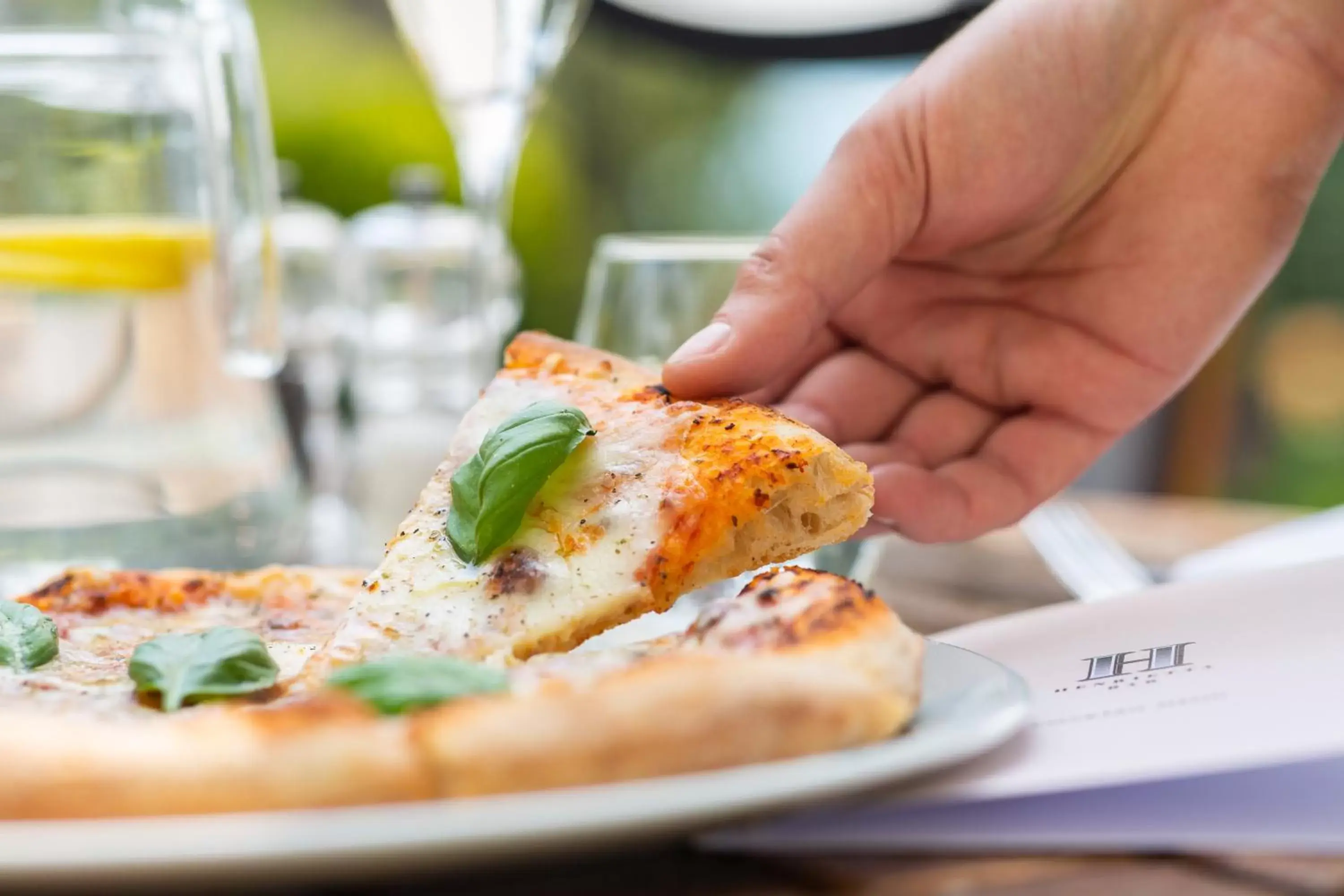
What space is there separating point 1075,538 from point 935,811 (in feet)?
4.06

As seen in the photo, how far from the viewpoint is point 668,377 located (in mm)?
1199

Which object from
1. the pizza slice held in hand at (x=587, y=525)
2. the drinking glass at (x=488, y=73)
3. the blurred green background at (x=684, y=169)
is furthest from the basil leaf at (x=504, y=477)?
the blurred green background at (x=684, y=169)

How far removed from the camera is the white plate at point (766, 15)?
229 inches

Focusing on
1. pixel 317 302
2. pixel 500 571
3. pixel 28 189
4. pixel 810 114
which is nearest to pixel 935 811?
pixel 500 571

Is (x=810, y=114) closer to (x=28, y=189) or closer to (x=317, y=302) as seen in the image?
(x=317, y=302)

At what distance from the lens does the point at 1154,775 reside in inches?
26.9

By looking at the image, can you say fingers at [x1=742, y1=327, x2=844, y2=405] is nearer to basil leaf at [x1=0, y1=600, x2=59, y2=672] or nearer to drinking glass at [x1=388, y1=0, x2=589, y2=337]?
drinking glass at [x1=388, y1=0, x2=589, y2=337]

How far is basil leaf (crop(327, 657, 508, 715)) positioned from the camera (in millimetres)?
677

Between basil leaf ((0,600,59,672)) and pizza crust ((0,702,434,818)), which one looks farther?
basil leaf ((0,600,59,672))

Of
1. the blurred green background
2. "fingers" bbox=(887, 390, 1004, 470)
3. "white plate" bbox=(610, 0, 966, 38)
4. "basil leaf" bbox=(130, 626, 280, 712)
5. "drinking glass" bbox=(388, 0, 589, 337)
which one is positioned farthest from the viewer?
"white plate" bbox=(610, 0, 966, 38)

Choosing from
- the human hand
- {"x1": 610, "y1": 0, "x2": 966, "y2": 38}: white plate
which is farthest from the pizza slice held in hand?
{"x1": 610, "y1": 0, "x2": 966, "y2": 38}: white plate

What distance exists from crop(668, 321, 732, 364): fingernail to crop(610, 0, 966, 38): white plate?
184 inches

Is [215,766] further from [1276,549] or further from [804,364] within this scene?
[1276,549]

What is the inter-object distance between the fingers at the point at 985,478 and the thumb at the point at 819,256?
254 millimetres
